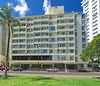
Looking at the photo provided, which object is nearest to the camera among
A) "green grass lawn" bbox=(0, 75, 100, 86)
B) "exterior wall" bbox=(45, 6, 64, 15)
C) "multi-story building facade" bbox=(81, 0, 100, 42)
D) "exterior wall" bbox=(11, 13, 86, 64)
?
"green grass lawn" bbox=(0, 75, 100, 86)

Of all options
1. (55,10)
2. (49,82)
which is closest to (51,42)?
(55,10)

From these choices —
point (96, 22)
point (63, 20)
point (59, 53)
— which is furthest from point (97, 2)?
point (59, 53)

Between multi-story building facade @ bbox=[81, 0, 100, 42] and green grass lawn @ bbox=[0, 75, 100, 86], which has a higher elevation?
multi-story building facade @ bbox=[81, 0, 100, 42]

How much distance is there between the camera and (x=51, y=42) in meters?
76.6

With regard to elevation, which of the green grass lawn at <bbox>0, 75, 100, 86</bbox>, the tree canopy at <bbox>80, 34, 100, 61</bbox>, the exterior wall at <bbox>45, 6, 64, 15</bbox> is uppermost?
the exterior wall at <bbox>45, 6, 64, 15</bbox>

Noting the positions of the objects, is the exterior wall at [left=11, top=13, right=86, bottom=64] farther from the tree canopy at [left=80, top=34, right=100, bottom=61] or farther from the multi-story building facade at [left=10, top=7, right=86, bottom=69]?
the tree canopy at [left=80, top=34, right=100, bottom=61]

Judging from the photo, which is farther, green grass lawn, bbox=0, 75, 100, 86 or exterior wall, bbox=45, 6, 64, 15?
exterior wall, bbox=45, 6, 64, 15

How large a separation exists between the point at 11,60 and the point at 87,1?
9424 cm

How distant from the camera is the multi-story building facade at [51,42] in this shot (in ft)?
242

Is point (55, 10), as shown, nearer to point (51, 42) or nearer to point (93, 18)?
point (51, 42)

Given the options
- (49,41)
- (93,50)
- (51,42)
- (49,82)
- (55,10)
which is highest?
(55,10)

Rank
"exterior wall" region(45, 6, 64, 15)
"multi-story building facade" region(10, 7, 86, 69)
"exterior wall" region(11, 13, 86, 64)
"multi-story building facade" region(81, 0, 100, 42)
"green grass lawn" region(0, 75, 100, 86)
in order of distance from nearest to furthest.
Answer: "green grass lawn" region(0, 75, 100, 86) < "multi-story building facade" region(10, 7, 86, 69) < "exterior wall" region(11, 13, 86, 64) < "exterior wall" region(45, 6, 64, 15) < "multi-story building facade" region(81, 0, 100, 42)

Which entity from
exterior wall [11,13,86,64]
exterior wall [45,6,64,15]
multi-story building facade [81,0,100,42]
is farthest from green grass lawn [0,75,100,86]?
multi-story building facade [81,0,100,42]

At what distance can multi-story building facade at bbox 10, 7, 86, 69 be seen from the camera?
7375 centimetres
